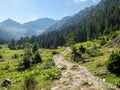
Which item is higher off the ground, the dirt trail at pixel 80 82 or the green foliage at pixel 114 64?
the green foliage at pixel 114 64

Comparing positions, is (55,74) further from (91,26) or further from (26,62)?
A: (91,26)

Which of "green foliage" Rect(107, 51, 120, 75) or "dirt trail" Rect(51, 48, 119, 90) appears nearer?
"dirt trail" Rect(51, 48, 119, 90)

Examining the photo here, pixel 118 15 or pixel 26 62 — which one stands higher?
pixel 118 15

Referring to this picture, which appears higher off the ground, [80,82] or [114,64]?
[114,64]

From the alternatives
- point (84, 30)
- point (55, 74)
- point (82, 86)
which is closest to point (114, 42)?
point (55, 74)

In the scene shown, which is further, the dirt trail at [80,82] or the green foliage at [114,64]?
the green foliage at [114,64]

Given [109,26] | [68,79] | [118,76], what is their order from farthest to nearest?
[109,26] → [68,79] → [118,76]

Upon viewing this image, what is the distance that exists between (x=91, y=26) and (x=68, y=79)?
11997 centimetres

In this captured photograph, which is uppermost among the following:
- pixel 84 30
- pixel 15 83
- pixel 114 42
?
pixel 84 30

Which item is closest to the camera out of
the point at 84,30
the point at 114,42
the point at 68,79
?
the point at 68,79

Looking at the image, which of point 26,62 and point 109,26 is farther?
point 109,26

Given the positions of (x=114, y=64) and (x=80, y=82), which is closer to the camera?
(x=80, y=82)

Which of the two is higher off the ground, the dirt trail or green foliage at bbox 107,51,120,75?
green foliage at bbox 107,51,120,75

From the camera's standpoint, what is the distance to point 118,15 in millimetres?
138250
